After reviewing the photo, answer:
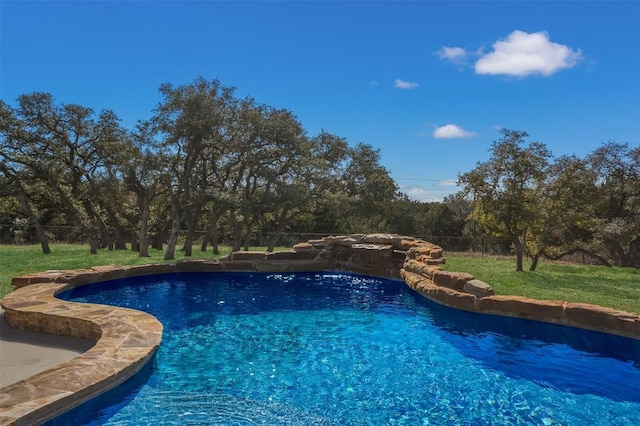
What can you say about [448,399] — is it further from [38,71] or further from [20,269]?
[38,71]

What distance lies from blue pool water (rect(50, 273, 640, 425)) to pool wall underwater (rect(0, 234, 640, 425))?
0.67 ft

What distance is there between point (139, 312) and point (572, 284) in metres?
9.59

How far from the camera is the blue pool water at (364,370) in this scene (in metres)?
4.20

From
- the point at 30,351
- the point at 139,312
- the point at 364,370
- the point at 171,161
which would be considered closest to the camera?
the point at 30,351

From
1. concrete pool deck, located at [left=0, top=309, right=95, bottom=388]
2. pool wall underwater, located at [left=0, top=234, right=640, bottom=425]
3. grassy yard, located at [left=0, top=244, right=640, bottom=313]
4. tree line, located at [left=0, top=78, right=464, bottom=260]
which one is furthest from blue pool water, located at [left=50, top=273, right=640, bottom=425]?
tree line, located at [left=0, top=78, right=464, bottom=260]

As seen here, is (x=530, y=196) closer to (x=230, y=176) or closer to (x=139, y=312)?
(x=139, y=312)

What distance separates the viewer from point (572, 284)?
984cm

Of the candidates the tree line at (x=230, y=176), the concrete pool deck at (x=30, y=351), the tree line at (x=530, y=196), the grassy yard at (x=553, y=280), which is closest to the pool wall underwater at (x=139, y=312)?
the concrete pool deck at (x=30, y=351)

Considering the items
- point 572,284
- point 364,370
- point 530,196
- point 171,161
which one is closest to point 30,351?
point 364,370

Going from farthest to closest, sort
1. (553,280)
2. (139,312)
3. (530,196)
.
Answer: (530,196) < (553,280) < (139,312)

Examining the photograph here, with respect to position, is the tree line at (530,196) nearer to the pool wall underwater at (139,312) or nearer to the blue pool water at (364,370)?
the pool wall underwater at (139,312)

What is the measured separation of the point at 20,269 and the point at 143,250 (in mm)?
4480

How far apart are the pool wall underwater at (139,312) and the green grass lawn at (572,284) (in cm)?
84

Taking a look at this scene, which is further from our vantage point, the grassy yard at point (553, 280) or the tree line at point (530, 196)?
the tree line at point (530, 196)
